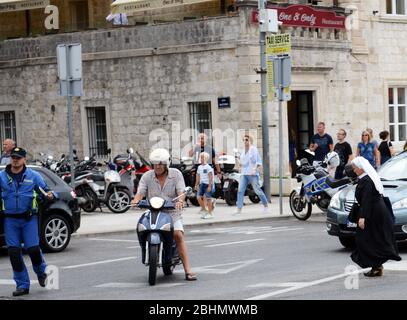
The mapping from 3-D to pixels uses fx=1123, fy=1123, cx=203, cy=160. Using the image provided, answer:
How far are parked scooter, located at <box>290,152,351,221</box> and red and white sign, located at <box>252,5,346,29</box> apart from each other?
744 centimetres

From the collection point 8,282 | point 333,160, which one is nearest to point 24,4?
point 333,160

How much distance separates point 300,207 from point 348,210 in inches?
262

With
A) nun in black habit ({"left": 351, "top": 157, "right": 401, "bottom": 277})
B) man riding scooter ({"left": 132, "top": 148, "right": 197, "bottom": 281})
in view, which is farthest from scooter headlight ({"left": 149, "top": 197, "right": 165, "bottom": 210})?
nun in black habit ({"left": 351, "top": 157, "right": 401, "bottom": 277})

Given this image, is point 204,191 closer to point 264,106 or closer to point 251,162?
point 251,162

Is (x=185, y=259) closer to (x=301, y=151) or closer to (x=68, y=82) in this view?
(x=68, y=82)

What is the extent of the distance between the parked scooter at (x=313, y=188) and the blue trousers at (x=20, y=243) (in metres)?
10.3

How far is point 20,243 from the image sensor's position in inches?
526

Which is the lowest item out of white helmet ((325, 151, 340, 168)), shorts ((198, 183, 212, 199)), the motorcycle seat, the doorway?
shorts ((198, 183, 212, 199))

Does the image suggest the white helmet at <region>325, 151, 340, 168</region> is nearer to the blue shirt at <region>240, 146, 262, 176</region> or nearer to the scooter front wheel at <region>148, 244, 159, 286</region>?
the blue shirt at <region>240, 146, 262, 176</region>

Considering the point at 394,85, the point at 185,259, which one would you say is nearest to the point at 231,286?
the point at 185,259

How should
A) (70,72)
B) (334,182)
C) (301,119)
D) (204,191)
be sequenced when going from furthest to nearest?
(301,119) → (204,191) → (334,182) → (70,72)

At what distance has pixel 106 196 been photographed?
25750 millimetres

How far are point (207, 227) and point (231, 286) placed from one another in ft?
30.8

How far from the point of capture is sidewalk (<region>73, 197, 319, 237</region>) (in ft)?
71.8
